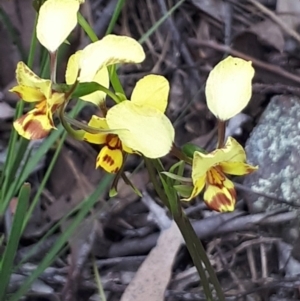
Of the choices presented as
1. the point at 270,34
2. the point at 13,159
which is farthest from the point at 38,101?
the point at 270,34

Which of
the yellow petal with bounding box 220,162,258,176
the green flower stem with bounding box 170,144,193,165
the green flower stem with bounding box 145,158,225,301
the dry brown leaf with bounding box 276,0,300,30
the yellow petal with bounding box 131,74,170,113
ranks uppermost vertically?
the dry brown leaf with bounding box 276,0,300,30

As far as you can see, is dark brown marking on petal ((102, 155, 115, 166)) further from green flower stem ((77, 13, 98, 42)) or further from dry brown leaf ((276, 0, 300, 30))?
dry brown leaf ((276, 0, 300, 30))

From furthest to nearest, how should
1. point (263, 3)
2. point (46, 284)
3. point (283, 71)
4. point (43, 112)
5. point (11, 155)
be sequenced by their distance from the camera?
1. point (263, 3)
2. point (283, 71)
3. point (46, 284)
4. point (11, 155)
5. point (43, 112)

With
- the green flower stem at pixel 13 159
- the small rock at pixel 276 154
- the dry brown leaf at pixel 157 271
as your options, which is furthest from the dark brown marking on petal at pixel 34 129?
the small rock at pixel 276 154

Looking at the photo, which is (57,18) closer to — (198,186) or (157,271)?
(198,186)

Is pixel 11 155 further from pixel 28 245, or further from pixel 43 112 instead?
pixel 43 112

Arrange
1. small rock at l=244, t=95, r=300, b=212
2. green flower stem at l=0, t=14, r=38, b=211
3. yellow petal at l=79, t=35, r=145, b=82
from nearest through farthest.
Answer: yellow petal at l=79, t=35, r=145, b=82, green flower stem at l=0, t=14, r=38, b=211, small rock at l=244, t=95, r=300, b=212

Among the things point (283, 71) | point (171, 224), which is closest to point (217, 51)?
point (283, 71)

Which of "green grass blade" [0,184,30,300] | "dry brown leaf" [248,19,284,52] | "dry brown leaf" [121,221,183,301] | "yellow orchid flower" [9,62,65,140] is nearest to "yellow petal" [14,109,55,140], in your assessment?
"yellow orchid flower" [9,62,65,140]
